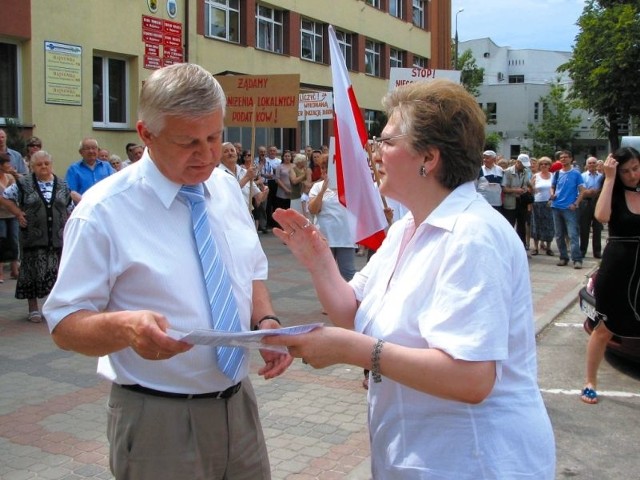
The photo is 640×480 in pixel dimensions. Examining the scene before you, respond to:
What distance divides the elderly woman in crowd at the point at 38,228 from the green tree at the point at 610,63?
113 feet

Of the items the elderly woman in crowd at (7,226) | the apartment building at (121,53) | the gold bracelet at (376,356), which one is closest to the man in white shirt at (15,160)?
the elderly woman in crowd at (7,226)

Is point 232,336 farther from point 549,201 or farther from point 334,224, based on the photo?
point 549,201

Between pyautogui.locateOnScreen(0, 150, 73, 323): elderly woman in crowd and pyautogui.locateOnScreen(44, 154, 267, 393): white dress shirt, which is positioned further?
pyautogui.locateOnScreen(0, 150, 73, 323): elderly woman in crowd

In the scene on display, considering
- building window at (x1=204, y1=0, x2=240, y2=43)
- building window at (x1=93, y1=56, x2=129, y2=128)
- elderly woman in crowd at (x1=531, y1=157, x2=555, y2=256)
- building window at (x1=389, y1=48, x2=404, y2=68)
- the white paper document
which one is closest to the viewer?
the white paper document

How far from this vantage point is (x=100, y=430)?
15.9 feet

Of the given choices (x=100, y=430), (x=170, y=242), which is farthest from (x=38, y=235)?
(x=170, y=242)

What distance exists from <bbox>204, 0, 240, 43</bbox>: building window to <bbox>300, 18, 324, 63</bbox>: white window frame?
3.82 meters

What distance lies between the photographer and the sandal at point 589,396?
224 inches

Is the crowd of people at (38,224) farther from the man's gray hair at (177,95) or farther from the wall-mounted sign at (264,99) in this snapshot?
the man's gray hair at (177,95)

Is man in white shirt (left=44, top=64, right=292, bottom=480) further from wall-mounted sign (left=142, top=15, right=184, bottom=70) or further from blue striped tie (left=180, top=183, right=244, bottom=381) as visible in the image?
wall-mounted sign (left=142, top=15, right=184, bottom=70)

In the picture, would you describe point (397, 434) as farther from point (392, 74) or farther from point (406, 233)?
point (392, 74)

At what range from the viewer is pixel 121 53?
57.4 feet

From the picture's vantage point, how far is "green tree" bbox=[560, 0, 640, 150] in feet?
119

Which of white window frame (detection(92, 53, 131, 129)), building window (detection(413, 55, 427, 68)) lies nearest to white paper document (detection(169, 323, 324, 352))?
white window frame (detection(92, 53, 131, 129))
